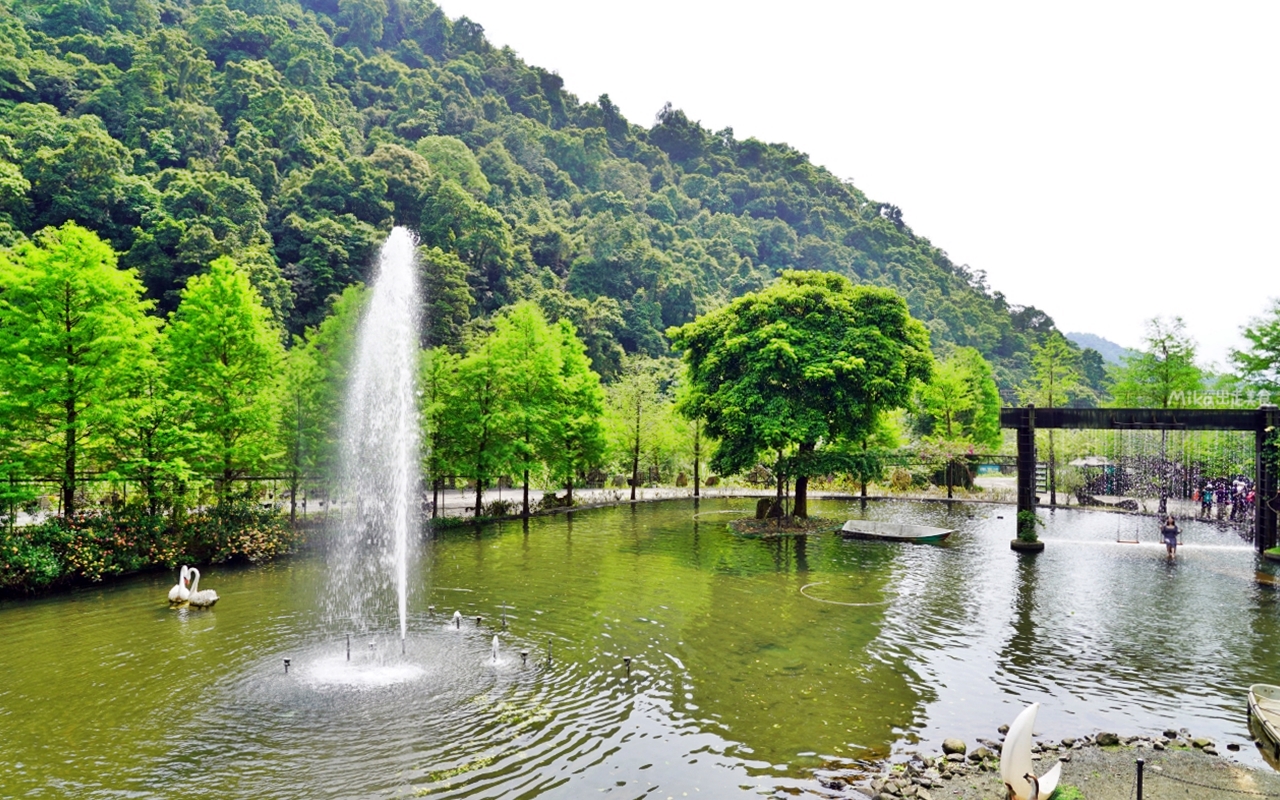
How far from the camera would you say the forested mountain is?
214 feet

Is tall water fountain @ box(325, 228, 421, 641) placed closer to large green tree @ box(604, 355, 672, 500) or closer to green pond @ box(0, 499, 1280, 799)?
green pond @ box(0, 499, 1280, 799)

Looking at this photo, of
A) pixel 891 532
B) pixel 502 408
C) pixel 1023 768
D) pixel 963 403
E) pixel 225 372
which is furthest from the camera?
pixel 963 403

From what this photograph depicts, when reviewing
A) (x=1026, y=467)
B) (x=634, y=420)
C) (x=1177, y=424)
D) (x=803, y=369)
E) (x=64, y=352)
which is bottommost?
(x=1026, y=467)

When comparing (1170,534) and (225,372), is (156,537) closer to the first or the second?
(225,372)

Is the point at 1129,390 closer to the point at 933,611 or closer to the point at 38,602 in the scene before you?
the point at 933,611

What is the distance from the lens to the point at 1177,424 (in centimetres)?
2834

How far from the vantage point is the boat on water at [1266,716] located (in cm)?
1067

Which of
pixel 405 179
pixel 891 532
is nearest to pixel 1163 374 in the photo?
pixel 891 532

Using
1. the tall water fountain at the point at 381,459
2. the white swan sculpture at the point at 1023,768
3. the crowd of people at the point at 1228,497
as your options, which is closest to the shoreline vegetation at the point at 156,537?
the tall water fountain at the point at 381,459

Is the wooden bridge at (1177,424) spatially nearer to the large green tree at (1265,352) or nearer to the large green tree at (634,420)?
the large green tree at (1265,352)

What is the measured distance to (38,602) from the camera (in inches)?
795

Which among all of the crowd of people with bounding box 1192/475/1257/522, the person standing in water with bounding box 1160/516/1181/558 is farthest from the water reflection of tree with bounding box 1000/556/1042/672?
the crowd of people with bounding box 1192/475/1257/522

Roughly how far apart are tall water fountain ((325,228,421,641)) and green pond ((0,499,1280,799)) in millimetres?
1214

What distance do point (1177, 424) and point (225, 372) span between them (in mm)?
37604
